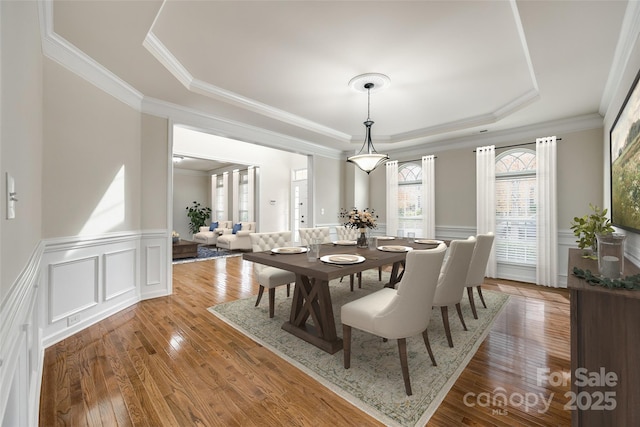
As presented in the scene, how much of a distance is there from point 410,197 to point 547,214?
237cm

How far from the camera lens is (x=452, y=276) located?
242 cm

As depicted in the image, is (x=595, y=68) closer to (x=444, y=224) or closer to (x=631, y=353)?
(x=631, y=353)

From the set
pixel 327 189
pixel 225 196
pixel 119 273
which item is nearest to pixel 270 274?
pixel 119 273

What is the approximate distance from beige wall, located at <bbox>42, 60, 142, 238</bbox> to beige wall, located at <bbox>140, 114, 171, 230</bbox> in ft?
0.40

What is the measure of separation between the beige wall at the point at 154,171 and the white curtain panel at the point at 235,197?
5627mm

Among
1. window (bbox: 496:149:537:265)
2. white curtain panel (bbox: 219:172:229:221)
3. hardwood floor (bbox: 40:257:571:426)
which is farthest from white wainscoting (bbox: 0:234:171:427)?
white curtain panel (bbox: 219:172:229:221)

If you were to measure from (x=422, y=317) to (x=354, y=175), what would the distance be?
472cm

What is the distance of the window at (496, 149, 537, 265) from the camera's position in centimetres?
457

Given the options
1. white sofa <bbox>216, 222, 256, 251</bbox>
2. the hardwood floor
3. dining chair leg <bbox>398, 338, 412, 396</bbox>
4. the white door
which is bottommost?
the hardwood floor

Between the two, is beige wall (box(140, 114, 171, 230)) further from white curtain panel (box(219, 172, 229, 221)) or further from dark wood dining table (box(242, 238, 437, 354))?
white curtain panel (box(219, 172, 229, 221))

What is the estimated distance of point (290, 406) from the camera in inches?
67.1

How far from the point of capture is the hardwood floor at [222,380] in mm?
1617

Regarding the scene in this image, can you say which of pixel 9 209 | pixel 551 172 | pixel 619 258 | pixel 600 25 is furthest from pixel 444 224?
pixel 9 209

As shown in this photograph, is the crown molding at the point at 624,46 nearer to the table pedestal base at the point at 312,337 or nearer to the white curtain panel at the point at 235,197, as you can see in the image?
the table pedestal base at the point at 312,337
